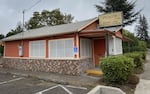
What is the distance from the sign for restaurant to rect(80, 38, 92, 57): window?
2.24 m

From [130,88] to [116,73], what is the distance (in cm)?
106

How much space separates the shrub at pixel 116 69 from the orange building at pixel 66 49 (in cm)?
196

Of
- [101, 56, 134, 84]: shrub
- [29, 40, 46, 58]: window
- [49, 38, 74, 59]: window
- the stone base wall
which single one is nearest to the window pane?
[29, 40, 46, 58]: window

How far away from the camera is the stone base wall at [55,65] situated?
11867mm

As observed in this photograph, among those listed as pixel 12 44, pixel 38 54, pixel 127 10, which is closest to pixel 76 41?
pixel 38 54

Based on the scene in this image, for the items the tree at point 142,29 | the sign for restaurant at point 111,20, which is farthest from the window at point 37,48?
the tree at point 142,29

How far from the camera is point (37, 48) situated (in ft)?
47.3

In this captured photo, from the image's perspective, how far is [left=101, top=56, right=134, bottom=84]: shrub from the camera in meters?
9.05

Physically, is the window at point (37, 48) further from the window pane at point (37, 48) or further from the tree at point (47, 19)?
the tree at point (47, 19)

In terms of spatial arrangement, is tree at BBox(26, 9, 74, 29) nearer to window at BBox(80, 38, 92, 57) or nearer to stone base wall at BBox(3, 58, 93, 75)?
stone base wall at BBox(3, 58, 93, 75)

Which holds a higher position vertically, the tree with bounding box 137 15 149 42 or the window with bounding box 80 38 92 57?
the tree with bounding box 137 15 149 42

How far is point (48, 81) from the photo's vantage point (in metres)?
10.8

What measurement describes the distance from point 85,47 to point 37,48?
427 centimetres

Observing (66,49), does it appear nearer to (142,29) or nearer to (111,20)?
(111,20)
